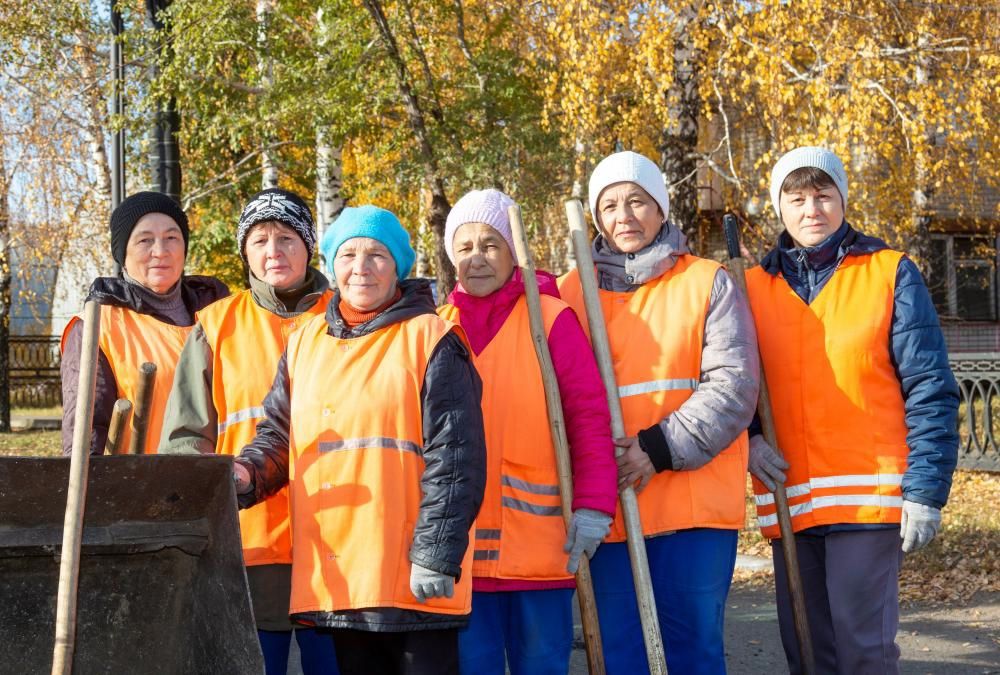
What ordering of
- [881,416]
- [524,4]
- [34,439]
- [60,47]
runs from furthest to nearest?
1. [34,439]
2. [60,47]
3. [524,4]
4. [881,416]

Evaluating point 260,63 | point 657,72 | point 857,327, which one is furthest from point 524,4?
point 857,327

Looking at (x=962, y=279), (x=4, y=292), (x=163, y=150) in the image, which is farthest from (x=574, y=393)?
(x=962, y=279)

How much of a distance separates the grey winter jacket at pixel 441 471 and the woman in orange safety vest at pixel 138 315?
683 mm

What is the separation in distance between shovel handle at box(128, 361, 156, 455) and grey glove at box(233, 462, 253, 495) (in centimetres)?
41

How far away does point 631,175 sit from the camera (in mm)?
3709

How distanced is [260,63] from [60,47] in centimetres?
569

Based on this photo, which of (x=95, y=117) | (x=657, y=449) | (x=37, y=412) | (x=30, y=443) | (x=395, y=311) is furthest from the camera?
(x=37, y=412)

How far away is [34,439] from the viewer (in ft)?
Answer: 59.6

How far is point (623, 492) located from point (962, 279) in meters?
23.4

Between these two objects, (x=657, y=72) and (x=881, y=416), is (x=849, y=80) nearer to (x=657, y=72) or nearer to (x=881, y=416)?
(x=657, y=72)

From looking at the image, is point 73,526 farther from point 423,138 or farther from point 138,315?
point 423,138

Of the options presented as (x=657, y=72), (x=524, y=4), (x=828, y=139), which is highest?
(x=524, y=4)

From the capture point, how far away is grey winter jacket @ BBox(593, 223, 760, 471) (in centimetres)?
347

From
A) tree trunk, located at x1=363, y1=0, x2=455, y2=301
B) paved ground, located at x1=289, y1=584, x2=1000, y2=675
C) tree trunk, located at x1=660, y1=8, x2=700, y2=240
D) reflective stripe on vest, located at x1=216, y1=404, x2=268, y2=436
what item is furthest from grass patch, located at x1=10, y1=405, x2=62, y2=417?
reflective stripe on vest, located at x1=216, y1=404, x2=268, y2=436
